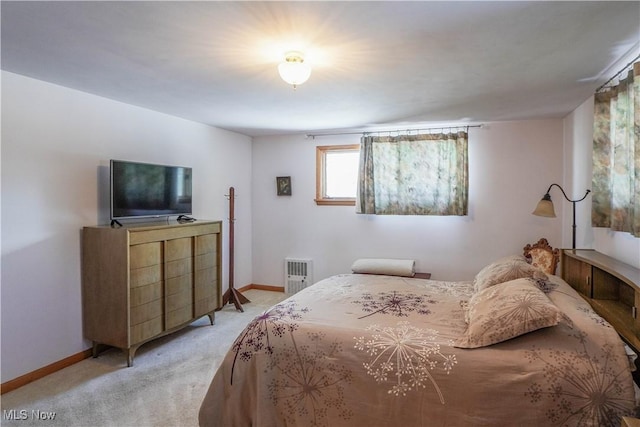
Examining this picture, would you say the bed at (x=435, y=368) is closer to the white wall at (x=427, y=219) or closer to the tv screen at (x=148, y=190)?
the tv screen at (x=148, y=190)

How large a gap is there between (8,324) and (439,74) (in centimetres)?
363

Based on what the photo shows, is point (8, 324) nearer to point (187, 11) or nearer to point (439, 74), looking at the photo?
point (187, 11)

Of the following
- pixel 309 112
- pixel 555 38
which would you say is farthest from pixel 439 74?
pixel 309 112

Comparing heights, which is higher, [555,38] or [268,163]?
[555,38]

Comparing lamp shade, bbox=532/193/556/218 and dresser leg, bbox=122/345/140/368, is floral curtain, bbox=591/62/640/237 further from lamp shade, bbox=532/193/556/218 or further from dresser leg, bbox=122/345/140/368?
dresser leg, bbox=122/345/140/368

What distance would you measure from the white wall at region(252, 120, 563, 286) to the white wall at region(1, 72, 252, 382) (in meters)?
2.03

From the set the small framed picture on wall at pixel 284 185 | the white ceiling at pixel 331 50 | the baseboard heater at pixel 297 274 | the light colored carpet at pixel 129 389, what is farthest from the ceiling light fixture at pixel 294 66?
the baseboard heater at pixel 297 274

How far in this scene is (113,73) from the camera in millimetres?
2576

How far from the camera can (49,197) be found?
111 inches

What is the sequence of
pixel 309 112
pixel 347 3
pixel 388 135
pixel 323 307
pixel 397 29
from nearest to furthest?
pixel 347 3 → pixel 397 29 → pixel 323 307 → pixel 309 112 → pixel 388 135

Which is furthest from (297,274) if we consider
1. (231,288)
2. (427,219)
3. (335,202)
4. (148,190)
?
(148,190)

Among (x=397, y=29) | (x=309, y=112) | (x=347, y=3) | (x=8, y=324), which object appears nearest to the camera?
(x=347, y=3)

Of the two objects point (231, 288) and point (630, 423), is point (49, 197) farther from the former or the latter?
point (630, 423)
